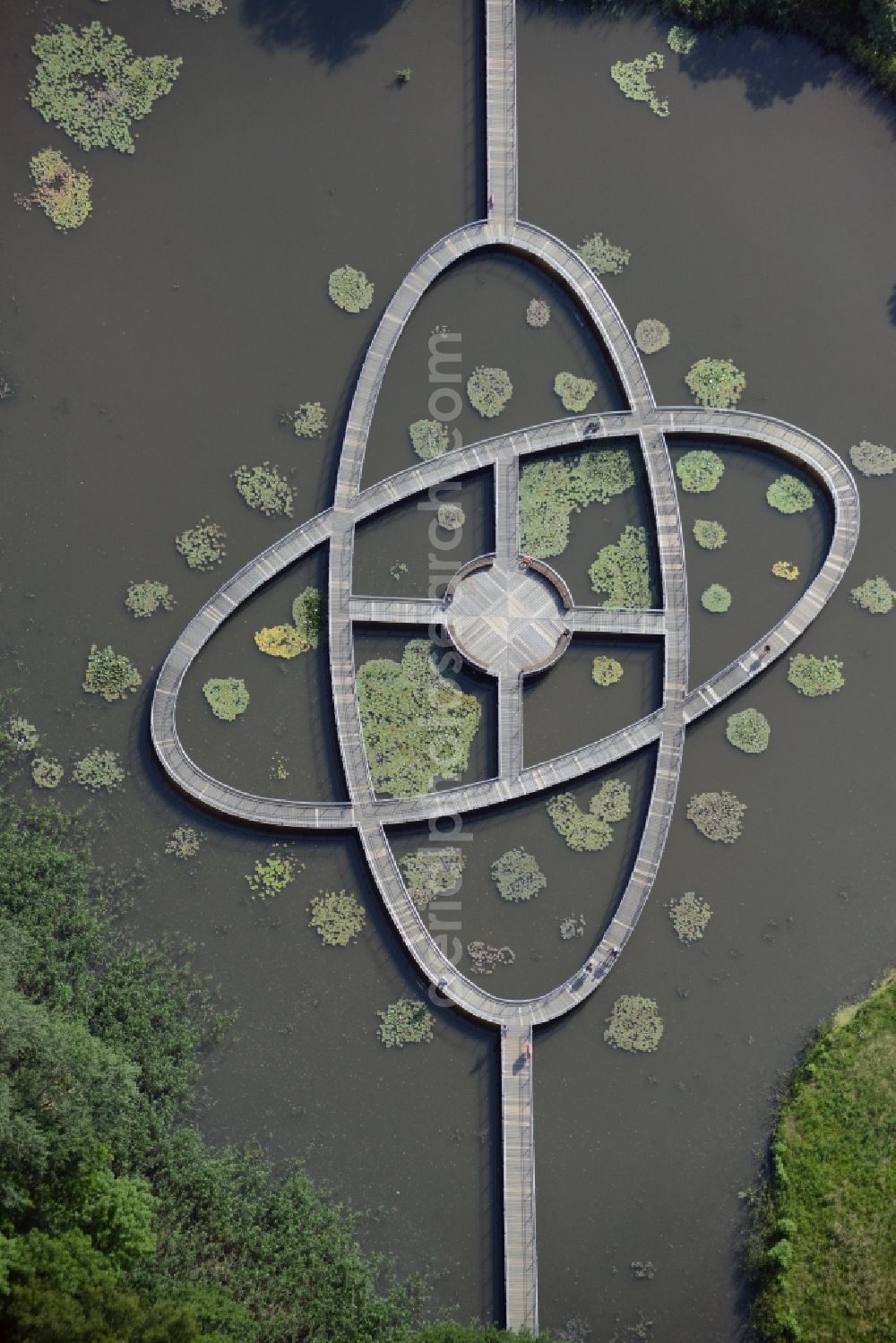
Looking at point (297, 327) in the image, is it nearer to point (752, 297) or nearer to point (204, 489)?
point (204, 489)

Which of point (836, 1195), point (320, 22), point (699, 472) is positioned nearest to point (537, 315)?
point (699, 472)

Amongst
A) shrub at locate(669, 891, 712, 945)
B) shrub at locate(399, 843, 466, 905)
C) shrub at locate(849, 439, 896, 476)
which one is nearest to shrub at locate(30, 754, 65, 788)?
shrub at locate(399, 843, 466, 905)

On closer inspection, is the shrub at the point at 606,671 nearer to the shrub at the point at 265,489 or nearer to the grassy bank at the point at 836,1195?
the shrub at the point at 265,489

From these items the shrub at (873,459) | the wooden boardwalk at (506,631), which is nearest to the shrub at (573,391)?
the wooden boardwalk at (506,631)

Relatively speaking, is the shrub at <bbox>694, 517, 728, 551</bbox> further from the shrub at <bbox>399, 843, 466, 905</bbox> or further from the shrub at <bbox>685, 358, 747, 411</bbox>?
the shrub at <bbox>399, 843, 466, 905</bbox>

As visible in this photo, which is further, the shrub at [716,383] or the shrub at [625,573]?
the shrub at [716,383]
